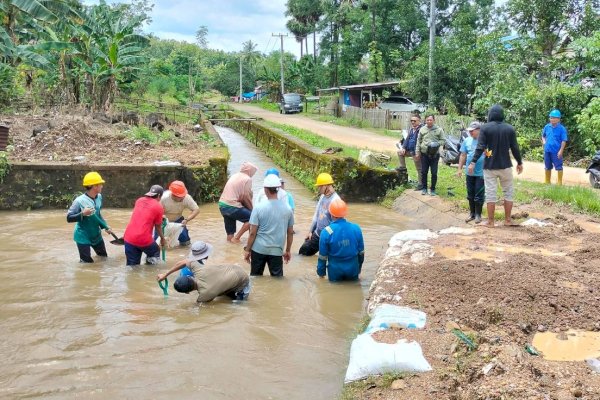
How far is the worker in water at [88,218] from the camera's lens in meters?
7.31

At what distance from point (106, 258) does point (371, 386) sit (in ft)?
17.8

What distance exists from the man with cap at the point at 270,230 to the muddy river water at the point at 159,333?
25 centimetres

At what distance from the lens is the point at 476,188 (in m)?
8.61

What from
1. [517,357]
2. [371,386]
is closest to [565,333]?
[517,357]

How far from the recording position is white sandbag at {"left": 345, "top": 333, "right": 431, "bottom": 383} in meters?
3.85

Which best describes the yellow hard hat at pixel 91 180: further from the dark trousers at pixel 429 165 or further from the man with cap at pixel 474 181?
the dark trousers at pixel 429 165

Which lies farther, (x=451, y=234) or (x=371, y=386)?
(x=451, y=234)

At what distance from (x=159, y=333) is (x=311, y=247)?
3356 millimetres

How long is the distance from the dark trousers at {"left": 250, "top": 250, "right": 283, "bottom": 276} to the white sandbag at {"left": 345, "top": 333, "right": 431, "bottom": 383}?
322 centimetres

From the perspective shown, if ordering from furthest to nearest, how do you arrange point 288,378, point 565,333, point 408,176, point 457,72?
point 457,72 < point 408,176 < point 288,378 < point 565,333

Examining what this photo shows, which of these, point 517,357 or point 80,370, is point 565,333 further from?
point 80,370

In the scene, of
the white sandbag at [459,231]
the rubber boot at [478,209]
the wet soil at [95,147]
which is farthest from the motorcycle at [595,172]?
the wet soil at [95,147]

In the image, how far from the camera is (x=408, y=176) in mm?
13055

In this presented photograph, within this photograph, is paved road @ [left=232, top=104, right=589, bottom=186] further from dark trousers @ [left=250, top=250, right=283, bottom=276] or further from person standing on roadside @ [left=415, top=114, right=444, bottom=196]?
dark trousers @ [left=250, top=250, right=283, bottom=276]
